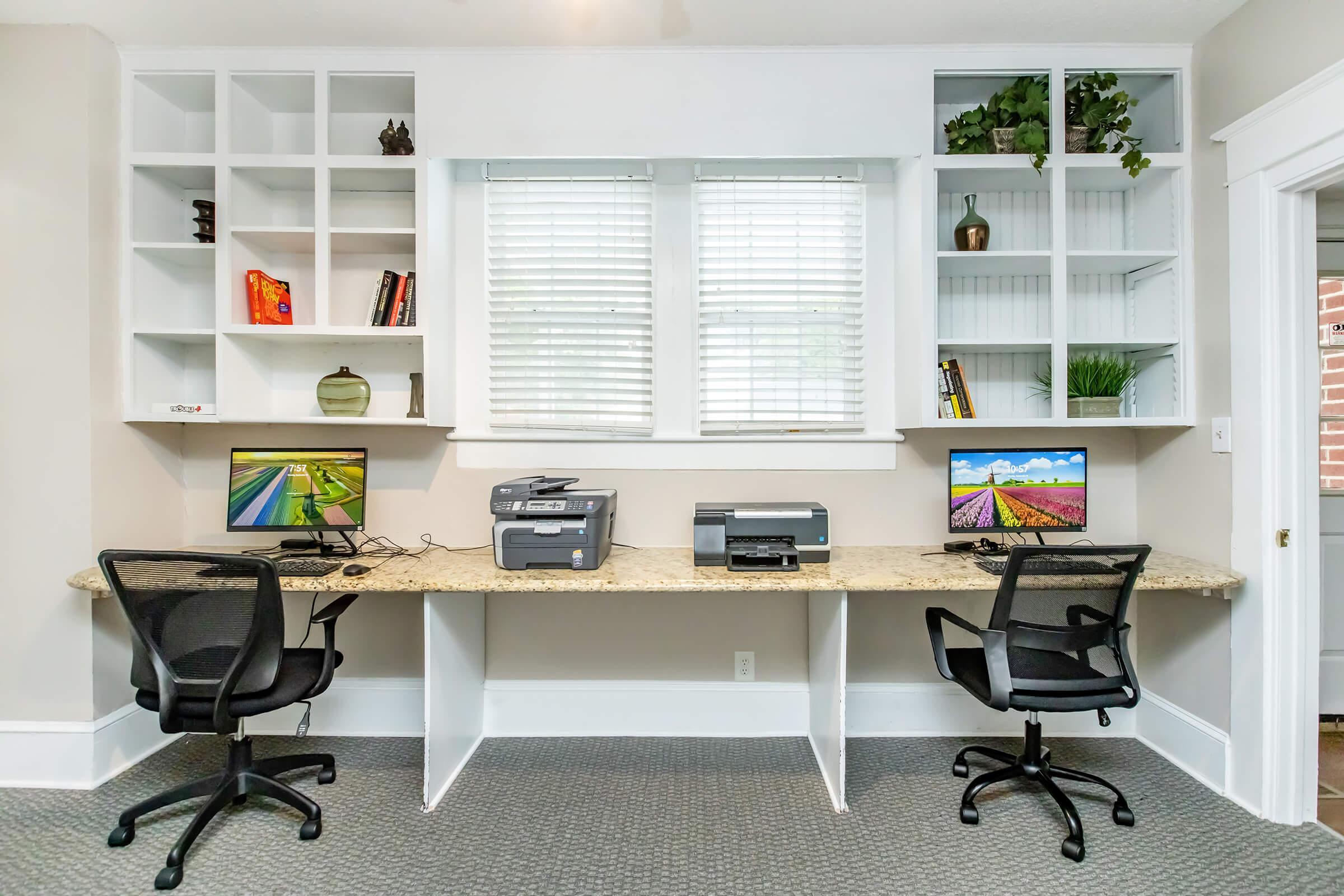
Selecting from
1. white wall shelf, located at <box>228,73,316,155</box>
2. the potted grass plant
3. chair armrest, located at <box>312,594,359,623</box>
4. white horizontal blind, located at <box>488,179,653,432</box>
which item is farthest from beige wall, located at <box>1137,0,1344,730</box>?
white wall shelf, located at <box>228,73,316,155</box>

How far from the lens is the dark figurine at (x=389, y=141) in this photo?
2414mm

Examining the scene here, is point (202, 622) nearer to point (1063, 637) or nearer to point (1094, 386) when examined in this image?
point (1063, 637)

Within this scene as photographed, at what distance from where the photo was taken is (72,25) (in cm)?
222

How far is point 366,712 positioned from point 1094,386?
3.18 m

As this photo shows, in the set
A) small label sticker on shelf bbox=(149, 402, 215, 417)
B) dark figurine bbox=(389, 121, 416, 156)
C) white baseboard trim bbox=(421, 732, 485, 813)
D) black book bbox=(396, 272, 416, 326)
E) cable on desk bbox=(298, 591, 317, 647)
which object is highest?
dark figurine bbox=(389, 121, 416, 156)

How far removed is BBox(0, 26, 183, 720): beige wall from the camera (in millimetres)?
2209

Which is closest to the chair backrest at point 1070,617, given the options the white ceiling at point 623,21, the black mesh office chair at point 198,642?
the white ceiling at point 623,21

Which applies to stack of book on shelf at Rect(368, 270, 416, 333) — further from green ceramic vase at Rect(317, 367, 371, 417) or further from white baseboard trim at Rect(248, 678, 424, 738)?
white baseboard trim at Rect(248, 678, 424, 738)

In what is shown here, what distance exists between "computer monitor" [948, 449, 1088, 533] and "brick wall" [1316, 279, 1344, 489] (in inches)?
47.7

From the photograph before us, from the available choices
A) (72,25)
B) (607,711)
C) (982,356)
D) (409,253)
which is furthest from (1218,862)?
(72,25)

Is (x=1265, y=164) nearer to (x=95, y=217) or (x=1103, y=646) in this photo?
(x=1103, y=646)

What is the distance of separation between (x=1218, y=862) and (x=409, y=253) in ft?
11.3

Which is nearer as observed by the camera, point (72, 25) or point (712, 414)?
point (72, 25)

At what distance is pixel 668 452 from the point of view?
2.64 meters
